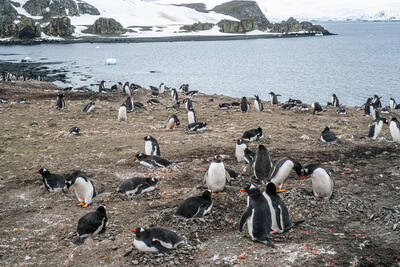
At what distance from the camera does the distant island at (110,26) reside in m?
105

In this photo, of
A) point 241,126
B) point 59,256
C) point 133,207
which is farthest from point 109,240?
point 241,126

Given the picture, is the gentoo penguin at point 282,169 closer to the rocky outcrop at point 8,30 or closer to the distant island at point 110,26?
the distant island at point 110,26

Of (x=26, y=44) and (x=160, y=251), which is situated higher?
(x=26, y=44)

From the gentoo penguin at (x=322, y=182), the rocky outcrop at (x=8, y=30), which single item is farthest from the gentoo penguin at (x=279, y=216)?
the rocky outcrop at (x=8, y=30)

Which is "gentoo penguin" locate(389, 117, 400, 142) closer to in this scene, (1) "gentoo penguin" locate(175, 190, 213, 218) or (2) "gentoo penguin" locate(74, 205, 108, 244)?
(1) "gentoo penguin" locate(175, 190, 213, 218)

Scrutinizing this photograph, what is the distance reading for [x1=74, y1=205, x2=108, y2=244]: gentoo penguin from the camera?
5.67 meters

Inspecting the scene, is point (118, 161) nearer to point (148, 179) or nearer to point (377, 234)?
point (148, 179)

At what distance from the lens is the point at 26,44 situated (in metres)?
90.1

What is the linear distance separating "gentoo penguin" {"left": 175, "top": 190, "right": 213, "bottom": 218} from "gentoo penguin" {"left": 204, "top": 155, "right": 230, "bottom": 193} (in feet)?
3.13

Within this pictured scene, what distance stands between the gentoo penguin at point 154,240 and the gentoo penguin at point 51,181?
10.5 feet

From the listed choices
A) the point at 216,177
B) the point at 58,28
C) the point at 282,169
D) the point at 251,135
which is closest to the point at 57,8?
the point at 58,28

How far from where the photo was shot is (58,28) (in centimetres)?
11044

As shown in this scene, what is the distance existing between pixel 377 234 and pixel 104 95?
60.5 ft

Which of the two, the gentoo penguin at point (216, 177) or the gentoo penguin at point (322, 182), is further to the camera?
the gentoo penguin at point (216, 177)
